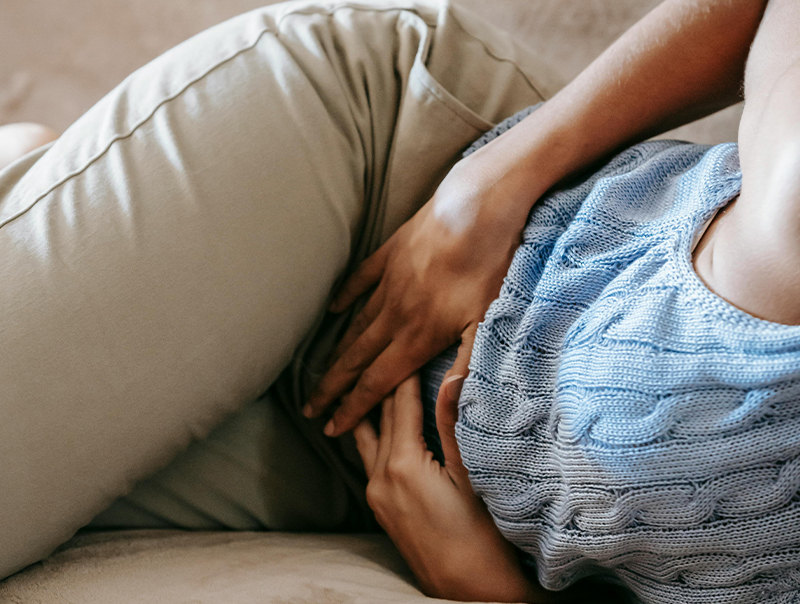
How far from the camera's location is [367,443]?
2.00 ft

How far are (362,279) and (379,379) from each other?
0.10m

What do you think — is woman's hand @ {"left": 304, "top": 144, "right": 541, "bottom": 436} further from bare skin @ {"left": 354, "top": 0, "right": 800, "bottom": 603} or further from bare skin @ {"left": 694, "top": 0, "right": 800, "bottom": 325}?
bare skin @ {"left": 694, "top": 0, "right": 800, "bottom": 325}

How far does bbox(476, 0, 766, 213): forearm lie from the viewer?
0.52m

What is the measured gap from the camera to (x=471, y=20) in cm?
62

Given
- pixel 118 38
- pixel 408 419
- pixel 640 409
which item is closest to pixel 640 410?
pixel 640 409

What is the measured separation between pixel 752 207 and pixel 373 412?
0.40 m

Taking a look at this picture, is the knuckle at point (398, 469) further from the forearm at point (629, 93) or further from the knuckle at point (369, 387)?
the forearm at point (629, 93)

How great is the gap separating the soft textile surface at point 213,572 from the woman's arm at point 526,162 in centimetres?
16

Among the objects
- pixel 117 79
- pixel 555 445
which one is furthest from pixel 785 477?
→ pixel 117 79

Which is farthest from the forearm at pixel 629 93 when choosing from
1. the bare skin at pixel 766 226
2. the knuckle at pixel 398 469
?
the knuckle at pixel 398 469

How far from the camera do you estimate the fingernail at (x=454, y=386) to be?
49cm

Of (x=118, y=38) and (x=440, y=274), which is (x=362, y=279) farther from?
(x=118, y=38)

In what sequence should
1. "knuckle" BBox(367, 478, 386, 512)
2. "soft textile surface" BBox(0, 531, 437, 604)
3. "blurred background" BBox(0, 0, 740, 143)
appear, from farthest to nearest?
1. "blurred background" BBox(0, 0, 740, 143)
2. "knuckle" BBox(367, 478, 386, 512)
3. "soft textile surface" BBox(0, 531, 437, 604)

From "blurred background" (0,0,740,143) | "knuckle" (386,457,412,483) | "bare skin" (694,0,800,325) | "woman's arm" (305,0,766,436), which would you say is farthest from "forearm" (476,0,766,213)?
"blurred background" (0,0,740,143)
